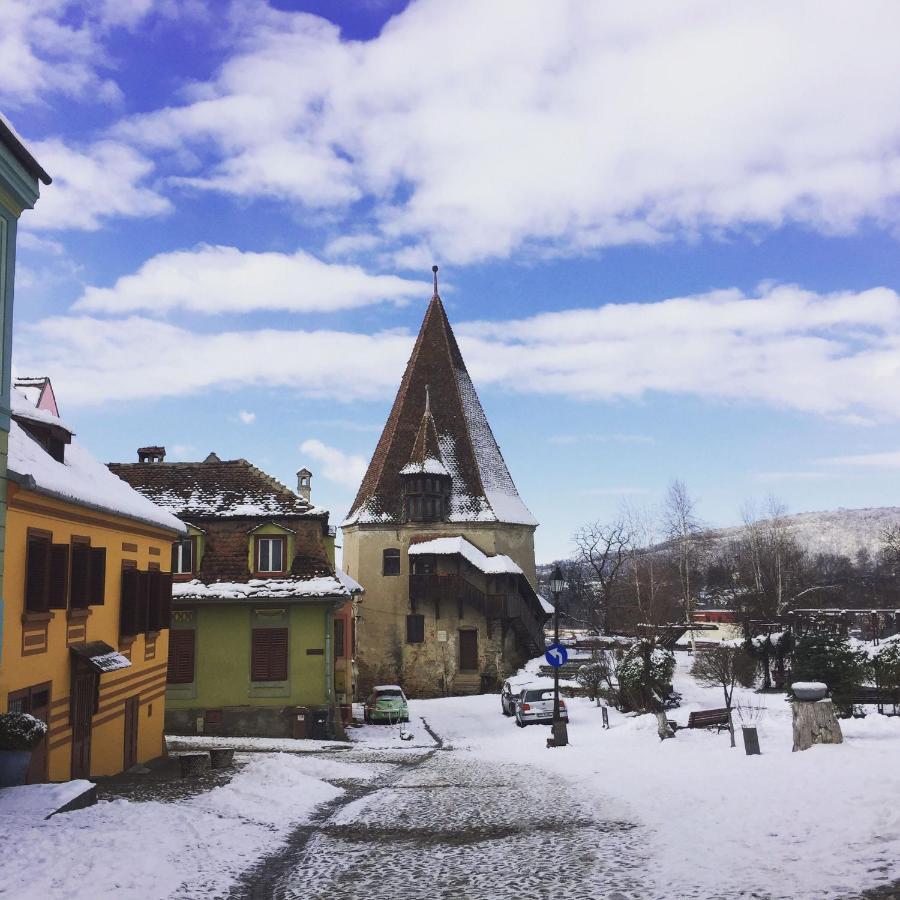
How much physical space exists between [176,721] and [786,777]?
1991 cm

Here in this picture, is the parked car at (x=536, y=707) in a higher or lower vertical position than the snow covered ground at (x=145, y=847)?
lower

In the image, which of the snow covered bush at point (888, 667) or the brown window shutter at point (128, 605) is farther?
the snow covered bush at point (888, 667)

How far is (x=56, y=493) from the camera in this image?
13695 millimetres

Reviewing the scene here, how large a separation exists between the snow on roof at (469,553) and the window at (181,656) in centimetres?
1864

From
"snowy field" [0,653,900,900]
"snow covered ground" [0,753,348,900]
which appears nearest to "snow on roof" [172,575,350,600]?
"snowy field" [0,653,900,900]

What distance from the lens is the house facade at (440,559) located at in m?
46.2

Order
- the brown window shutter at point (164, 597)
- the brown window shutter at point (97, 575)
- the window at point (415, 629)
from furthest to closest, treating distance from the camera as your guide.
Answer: the window at point (415, 629) → the brown window shutter at point (164, 597) → the brown window shutter at point (97, 575)

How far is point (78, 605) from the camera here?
1545cm

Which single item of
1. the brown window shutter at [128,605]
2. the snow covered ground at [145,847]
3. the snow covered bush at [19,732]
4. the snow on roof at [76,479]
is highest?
the snow on roof at [76,479]

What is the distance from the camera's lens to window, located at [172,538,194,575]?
28641mm

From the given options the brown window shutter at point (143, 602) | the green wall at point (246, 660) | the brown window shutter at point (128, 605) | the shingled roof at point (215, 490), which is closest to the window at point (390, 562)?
the shingled roof at point (215, 490)

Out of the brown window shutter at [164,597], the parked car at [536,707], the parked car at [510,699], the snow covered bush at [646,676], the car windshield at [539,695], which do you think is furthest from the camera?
the parked car at [510,699]

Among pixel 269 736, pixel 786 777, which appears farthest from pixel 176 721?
pixel 786 777

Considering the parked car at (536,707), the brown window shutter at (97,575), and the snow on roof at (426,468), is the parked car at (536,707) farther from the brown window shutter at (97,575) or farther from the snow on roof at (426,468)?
the snow on roof at (426,468)
